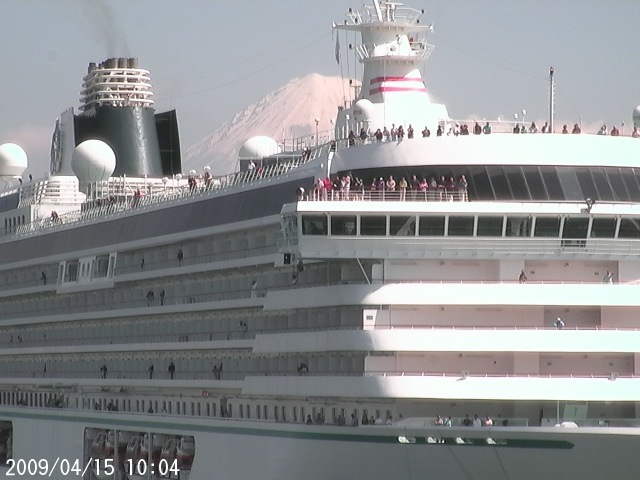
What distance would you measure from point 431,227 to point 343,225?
227cm

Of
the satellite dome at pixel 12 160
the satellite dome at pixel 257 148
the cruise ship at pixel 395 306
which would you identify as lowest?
the cruise ship at pixel 395 306

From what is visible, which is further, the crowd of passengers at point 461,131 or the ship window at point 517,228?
the crowd of passengers at point 461,131

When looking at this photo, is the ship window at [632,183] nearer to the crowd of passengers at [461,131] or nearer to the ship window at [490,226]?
the crowd of passengers at [461,131]

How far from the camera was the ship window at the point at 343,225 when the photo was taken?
49156 mm

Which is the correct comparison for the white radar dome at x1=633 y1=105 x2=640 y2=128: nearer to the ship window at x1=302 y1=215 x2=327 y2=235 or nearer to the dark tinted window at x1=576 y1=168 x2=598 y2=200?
the dark tinted window at x1=576 y1=168 x2=598 y2=200

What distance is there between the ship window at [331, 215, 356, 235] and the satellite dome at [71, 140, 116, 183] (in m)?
27.7

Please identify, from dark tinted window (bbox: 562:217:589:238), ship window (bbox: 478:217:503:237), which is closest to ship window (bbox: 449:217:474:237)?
ship window (bbox: 478:217:503:237)

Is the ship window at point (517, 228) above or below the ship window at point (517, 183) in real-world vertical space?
below

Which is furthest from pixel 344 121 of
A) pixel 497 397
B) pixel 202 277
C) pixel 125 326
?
pixel 497 397

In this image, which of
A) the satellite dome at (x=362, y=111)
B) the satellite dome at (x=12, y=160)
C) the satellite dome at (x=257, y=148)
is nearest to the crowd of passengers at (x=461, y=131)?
the satellite dome at (x=362, y=111)

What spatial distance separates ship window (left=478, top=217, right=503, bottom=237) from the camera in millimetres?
48719

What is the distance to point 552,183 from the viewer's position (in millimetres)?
49219

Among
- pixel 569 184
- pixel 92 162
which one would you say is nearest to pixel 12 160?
pixel 92 162

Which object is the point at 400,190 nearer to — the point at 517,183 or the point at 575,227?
the point at 517,183
